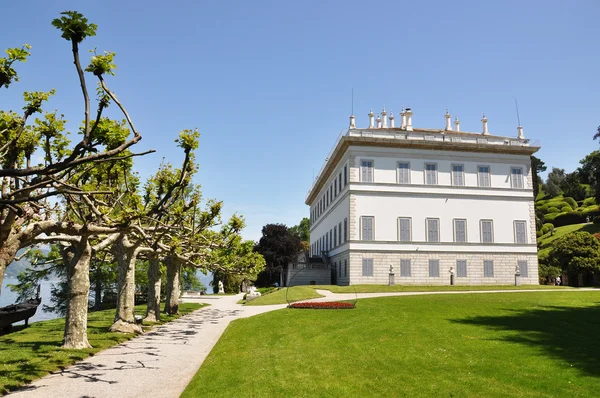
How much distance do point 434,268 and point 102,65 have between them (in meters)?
39.5

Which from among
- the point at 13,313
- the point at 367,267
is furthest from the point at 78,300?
the point at 367,267

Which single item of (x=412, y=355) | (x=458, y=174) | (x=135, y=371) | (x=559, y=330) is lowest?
(x=135, y=371)

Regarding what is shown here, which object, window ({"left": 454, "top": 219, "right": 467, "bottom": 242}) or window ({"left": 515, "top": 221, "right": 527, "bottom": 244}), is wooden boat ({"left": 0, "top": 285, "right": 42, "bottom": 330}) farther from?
window ({"left": 515, "top": 221, "right": 527, "bottom": 244})

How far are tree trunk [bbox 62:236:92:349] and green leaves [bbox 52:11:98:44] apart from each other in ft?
31.6

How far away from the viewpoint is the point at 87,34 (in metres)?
6.10

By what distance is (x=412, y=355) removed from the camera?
12.0 m

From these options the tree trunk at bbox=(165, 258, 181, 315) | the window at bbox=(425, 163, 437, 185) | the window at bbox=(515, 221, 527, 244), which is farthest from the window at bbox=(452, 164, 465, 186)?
the tree trunk at bbox=(165, 258, 181, 315)

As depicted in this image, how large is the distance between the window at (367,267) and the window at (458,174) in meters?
11.7

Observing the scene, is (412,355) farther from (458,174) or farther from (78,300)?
(458,174)

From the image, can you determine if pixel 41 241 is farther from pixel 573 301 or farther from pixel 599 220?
pixel 599 220

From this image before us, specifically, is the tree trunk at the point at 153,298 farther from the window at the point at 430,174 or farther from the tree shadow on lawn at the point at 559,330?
the window at the point at 430,174

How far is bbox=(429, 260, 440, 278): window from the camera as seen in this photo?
42.5m

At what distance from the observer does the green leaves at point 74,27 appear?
5891 mm

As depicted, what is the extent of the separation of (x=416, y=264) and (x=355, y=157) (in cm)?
1163
